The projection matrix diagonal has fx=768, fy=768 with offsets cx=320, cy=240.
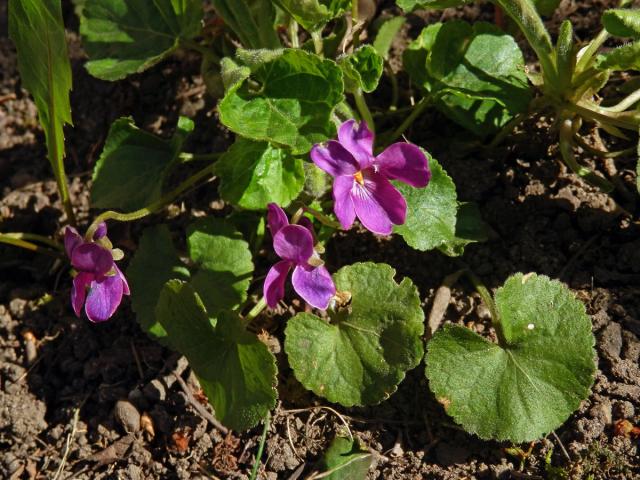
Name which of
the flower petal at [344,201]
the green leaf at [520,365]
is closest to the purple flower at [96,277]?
the flower petal at [344,201]

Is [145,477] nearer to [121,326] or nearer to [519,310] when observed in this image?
[121,326]

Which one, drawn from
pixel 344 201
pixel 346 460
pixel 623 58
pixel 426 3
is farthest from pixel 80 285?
pixel 623 58

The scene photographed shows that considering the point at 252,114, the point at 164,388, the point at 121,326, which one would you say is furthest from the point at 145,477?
the point at 252,114

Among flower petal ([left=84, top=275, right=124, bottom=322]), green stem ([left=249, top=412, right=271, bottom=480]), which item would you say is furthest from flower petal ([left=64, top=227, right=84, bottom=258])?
green stem ([left=249, top=412, right=271, bottom=480])

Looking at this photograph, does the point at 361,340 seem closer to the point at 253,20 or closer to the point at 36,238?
the point at 253,20

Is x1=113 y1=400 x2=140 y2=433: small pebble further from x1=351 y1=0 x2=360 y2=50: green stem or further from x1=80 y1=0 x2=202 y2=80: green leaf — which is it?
x1=351 y1=0 x2=360 y2=50: green stem

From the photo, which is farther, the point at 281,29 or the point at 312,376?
the point at 281,29

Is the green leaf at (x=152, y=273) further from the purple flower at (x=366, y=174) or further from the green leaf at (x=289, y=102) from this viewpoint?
the purple flower at (x=366, y=174)
